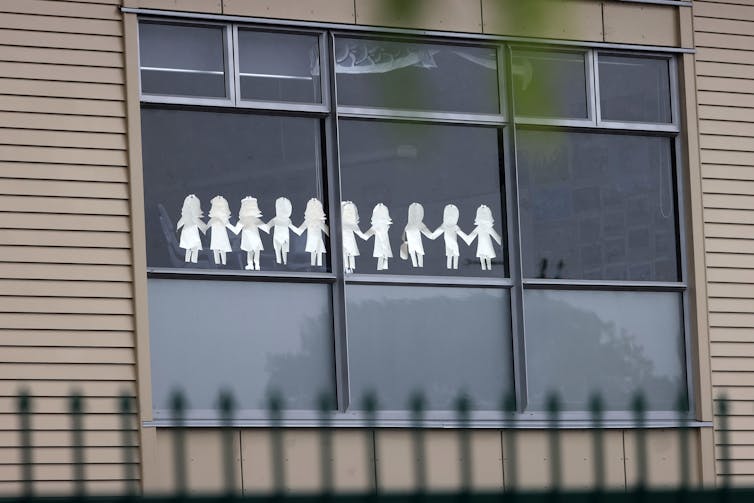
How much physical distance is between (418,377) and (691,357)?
229 cm

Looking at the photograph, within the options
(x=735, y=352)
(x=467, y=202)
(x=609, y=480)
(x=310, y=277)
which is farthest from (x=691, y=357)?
(x=310, y=277)

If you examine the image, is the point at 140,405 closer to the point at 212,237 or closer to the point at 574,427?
the point at 212,237

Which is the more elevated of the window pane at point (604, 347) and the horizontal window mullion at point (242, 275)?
the horizontal window mullion at point (242, 275)

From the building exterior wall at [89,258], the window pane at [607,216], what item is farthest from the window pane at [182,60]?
the window pane at [607,216]

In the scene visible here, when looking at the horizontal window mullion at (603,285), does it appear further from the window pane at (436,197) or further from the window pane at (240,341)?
the window pane at (240,341)

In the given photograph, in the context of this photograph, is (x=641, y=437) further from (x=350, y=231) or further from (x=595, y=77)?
(x=595, y=77)

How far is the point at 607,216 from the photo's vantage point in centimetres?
1179

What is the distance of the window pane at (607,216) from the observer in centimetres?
1151

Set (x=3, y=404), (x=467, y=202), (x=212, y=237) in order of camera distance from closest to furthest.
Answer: (x=3, y=404), (x=212, y=237), (x=467, y=202)

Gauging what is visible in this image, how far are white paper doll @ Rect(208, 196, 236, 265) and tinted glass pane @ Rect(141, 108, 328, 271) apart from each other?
0.03 m

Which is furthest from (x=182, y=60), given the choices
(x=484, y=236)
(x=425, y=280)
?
(x=484, y=236)

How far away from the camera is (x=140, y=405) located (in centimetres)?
1009

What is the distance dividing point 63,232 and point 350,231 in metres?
2.05

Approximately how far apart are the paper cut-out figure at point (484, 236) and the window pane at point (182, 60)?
6.99 ft
